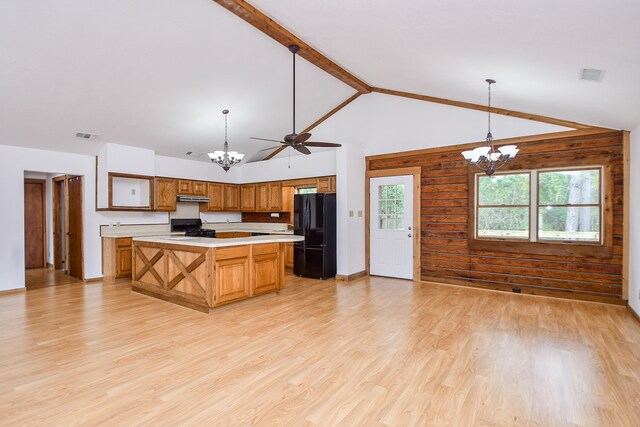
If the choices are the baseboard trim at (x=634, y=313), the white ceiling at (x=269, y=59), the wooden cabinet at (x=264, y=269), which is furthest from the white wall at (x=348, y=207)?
the baseboard trim at (x=634, y=313)

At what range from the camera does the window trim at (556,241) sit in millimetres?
4648

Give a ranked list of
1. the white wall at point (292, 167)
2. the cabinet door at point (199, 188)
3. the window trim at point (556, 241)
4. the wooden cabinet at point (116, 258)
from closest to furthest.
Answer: the window trim at point (556, 241), the wooden cabinet at point (116, 258), the white wall at point (292, 167), the cabinet door at point (199, 188)

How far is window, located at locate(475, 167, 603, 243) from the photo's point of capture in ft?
15.9

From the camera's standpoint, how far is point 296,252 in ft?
22.3

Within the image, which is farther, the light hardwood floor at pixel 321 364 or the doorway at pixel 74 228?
the doorway at pixel 74 228

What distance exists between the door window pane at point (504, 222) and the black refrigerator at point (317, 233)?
2591 mm

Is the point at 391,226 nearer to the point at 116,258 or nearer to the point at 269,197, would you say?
the point at 269,197

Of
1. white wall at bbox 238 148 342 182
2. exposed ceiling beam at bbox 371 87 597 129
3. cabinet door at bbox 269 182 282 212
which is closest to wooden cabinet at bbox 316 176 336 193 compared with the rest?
white wall at bbox 238 148 342 182

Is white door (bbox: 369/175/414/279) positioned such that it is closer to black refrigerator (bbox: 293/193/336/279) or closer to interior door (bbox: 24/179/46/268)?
black refrigerator (bbox: 293/193/336/279)

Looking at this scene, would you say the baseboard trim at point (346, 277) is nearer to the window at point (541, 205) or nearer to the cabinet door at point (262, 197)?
the window at point (541, 205)

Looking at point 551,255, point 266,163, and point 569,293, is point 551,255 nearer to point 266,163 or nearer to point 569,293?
point 569,293

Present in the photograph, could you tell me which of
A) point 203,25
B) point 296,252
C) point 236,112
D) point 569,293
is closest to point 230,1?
point 203,25

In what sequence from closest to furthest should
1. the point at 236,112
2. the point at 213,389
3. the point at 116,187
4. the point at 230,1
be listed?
the point at 213,389 < the point at 230,1 < the point at 236,112 < the point at 116,187

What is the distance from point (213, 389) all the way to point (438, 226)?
4730 millimetres
